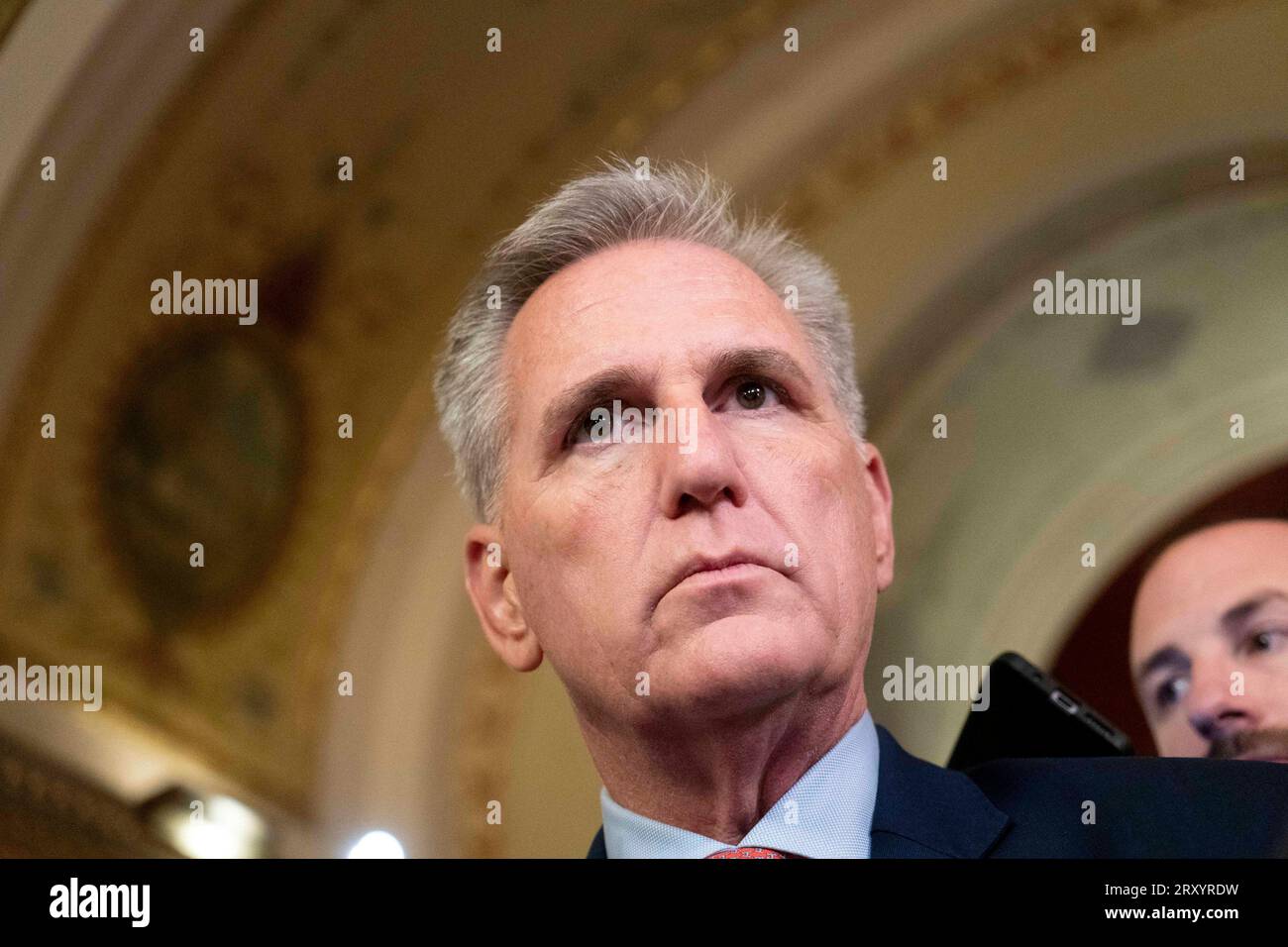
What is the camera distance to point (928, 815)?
1845mm

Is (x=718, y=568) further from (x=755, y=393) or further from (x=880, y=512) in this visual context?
(x=880, y=512)

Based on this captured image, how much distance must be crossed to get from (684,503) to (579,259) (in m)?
0.44

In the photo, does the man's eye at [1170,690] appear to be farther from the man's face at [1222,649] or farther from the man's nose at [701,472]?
the man's nose at [701,472]

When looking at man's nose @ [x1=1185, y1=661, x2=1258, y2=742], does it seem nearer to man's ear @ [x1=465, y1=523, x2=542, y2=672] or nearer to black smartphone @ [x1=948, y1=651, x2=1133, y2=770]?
A: black smartphone @ [x1=948, y1=651, x2=1133, y2=770]

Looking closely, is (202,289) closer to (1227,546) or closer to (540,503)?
(540,503)

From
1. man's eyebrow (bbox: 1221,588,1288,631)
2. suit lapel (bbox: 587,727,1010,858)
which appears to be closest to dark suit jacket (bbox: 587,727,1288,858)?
suit lapel (bbox: 587,727,1010,858)

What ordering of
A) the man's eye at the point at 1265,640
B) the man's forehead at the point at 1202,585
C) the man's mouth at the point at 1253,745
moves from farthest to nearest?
1. the man's forehead at the point at 1202,585
2. the man's eye at the point at 1265,640
3. the man's mouth at the point at 1253,745

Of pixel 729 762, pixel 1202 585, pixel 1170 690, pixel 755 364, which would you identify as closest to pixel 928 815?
pixel 729 762

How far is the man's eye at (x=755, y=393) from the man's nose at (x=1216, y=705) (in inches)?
37.5

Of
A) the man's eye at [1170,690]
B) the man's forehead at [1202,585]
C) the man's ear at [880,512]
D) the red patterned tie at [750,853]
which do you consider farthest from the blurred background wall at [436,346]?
the red patterned tie at [750,853]

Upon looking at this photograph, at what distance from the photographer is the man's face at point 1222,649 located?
238cm

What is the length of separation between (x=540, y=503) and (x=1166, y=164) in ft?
5.92
